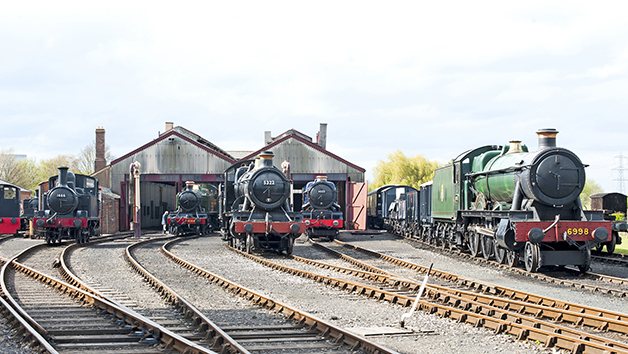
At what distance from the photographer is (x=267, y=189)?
18719 mm

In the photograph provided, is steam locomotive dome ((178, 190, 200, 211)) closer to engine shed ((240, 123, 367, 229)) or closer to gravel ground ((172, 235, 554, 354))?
engine shed ((240, 123, 367, 229))

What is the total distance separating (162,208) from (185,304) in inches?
1767

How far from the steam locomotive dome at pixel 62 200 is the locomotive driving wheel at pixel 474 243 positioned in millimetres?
15410

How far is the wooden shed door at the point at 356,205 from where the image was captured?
1391 inches

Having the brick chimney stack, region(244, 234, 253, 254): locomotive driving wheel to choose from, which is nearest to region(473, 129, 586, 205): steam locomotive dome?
region(244, 234, 253, 254): locomotive driving wheel

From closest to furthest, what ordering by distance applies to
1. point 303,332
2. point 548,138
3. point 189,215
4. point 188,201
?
point 303,332 → point 548,138 → point 189,215 → point 188,201

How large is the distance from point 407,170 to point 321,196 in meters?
43.4

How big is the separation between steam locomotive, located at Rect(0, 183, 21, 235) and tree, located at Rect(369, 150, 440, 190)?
4610 cm

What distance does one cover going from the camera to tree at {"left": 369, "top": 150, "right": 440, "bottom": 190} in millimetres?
67331

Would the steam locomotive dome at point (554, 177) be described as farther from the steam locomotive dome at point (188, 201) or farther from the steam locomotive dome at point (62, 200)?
the steam locomotive dome at point (188, 201)

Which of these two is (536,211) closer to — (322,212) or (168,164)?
(322,212)

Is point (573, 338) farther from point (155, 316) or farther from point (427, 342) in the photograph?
point (155, 316)

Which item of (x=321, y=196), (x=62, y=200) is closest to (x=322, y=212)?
(x=321, y=196)

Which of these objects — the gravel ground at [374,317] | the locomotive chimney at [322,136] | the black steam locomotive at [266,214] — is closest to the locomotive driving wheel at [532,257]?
the gravel ground at [374,317]
